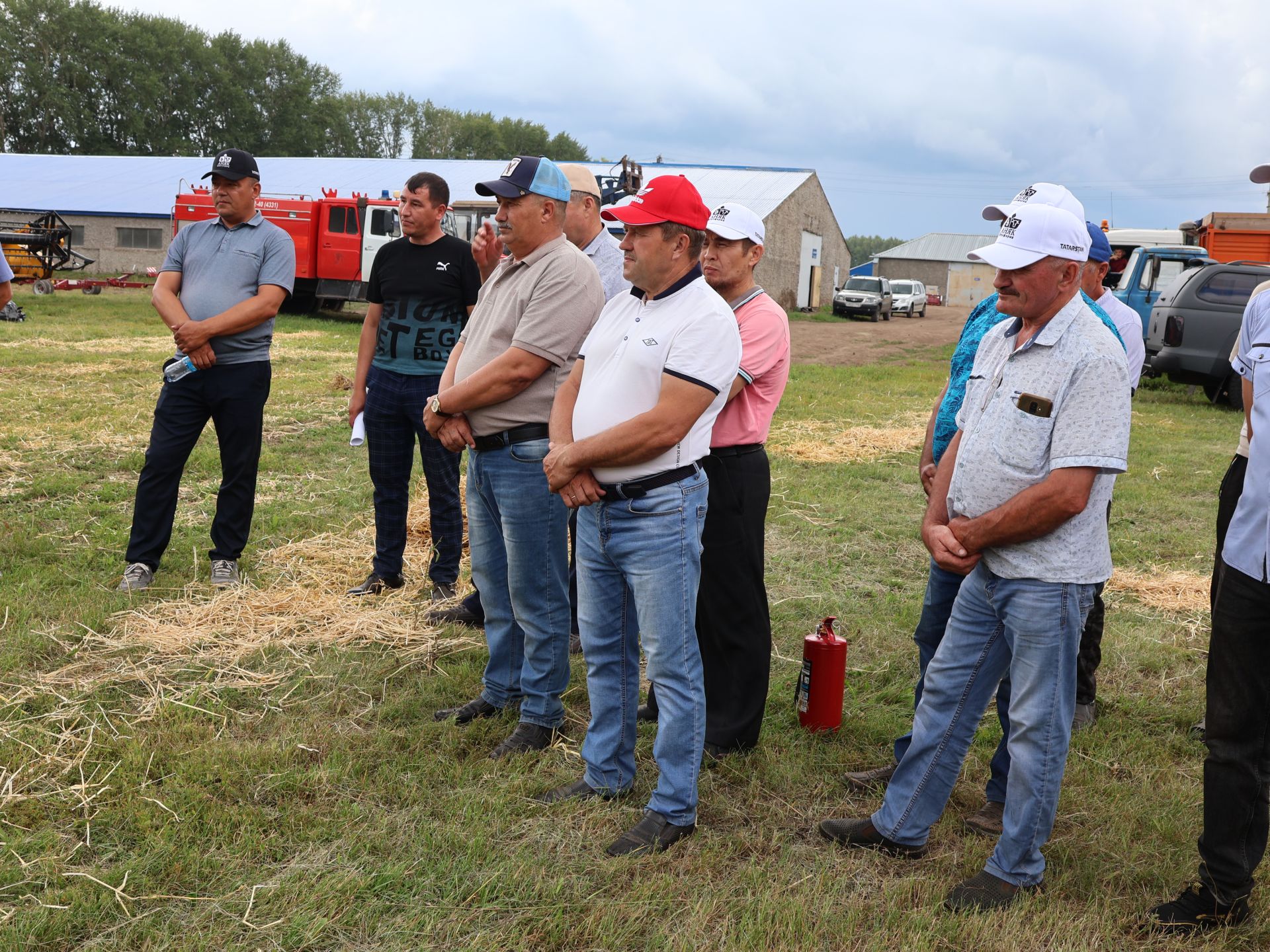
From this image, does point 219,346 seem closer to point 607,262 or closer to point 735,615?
point 607,262

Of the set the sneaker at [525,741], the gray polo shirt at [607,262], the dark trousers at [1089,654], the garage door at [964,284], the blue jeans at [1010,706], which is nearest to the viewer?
the blue jeans at [1010,706]

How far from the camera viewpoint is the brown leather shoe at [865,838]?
11.5 ft

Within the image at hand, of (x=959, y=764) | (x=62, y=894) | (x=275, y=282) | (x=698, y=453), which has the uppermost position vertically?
(x=275, y=282)

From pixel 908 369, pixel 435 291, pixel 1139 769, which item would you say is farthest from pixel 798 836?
pixel 908 369

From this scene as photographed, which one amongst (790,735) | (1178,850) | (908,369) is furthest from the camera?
(908,369)

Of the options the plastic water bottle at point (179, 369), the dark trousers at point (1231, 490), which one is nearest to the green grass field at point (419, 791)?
the dark trousers at point (1231, 490)

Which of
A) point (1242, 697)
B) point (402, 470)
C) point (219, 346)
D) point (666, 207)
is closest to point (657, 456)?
point (666, 207)

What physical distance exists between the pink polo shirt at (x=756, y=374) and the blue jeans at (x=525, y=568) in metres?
0.71

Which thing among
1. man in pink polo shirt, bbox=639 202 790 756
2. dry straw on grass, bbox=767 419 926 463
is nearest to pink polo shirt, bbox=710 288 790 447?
man in pink polo shirt, bbox=639 202 790 756

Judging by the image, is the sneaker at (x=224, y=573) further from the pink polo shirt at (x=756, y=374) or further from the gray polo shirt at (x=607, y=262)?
the pink polo shirt at (x=756, y=374)

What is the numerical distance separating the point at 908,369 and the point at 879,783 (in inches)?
732

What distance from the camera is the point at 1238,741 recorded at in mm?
3029

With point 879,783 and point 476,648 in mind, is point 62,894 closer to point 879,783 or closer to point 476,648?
point 476,648

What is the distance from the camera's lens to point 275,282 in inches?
236
